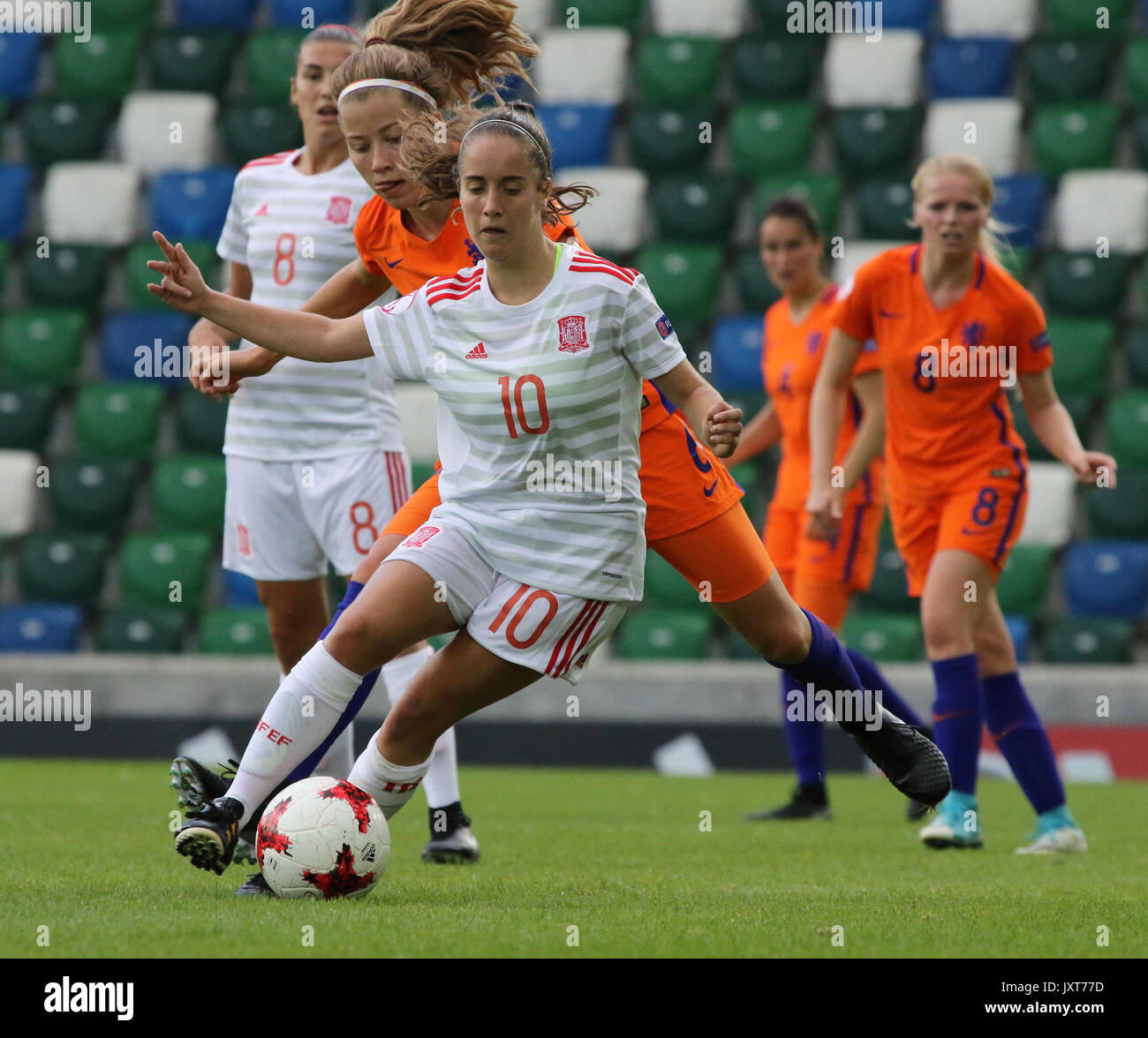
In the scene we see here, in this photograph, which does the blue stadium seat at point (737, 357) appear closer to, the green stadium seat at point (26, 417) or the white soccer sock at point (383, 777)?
the green stadium seat at point (26, 417)

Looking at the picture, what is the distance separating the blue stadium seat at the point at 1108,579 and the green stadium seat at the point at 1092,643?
0.19 metres

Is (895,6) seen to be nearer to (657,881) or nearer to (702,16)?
(702,16)

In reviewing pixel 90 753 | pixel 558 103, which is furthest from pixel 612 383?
pixel 558 103

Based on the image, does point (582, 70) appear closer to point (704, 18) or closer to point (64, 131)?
point (704, 18)

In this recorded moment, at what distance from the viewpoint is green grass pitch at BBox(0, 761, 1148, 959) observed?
10.5 ft

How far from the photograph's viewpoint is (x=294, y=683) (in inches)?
150

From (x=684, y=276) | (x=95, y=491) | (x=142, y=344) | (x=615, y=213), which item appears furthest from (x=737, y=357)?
(x=95, y=491)

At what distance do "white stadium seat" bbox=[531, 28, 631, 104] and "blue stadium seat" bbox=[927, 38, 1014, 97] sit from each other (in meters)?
2.15

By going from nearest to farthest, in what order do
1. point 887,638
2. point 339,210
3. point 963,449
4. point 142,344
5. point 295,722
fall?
point 295,722
point 339,210
point 963,449
point 887,638
point 142,344

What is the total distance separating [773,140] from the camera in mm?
11125

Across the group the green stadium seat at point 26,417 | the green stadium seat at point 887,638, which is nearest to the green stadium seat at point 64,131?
the green stadium seat at point 26,417

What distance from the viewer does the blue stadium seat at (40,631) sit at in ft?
31.1

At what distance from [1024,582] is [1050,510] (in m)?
0.54

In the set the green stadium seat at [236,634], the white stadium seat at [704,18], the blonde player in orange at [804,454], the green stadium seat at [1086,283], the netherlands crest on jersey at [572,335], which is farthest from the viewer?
the white stadium seat at [704,18]
